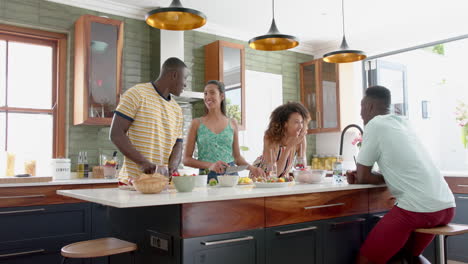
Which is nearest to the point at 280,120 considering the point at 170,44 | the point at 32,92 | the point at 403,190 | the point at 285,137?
the point at 285,137

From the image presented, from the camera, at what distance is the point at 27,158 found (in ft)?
14.5

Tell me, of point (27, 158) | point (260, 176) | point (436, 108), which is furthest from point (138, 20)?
point (436, 108)

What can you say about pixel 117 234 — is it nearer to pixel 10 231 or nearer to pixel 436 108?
pixel 10 231

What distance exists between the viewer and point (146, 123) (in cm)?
265

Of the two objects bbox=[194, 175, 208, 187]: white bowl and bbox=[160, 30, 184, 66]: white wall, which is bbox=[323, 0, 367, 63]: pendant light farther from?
bbox=[194, 175, 208, 187]: white bowl

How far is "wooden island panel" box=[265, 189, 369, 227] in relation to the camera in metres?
2.20

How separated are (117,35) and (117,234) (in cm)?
272

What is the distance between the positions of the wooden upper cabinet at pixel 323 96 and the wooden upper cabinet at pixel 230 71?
1.43m

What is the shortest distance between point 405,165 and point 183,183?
48.1 inches

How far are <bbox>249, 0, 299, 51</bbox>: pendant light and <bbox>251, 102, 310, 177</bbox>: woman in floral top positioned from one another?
1.76 ft


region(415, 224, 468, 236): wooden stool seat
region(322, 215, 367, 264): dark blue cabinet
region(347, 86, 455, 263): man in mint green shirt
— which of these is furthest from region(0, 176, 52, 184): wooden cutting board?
region(415, 224, 468, 236): wooden stool seat

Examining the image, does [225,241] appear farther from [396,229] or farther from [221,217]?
[396,229]

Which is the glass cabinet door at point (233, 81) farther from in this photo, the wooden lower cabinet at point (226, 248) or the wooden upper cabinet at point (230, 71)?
the wooden lower cabinet at point (226, 248)

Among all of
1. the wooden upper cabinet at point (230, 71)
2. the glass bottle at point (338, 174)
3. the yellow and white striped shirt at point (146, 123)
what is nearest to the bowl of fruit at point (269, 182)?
the glass bottle at point (338, 174)
